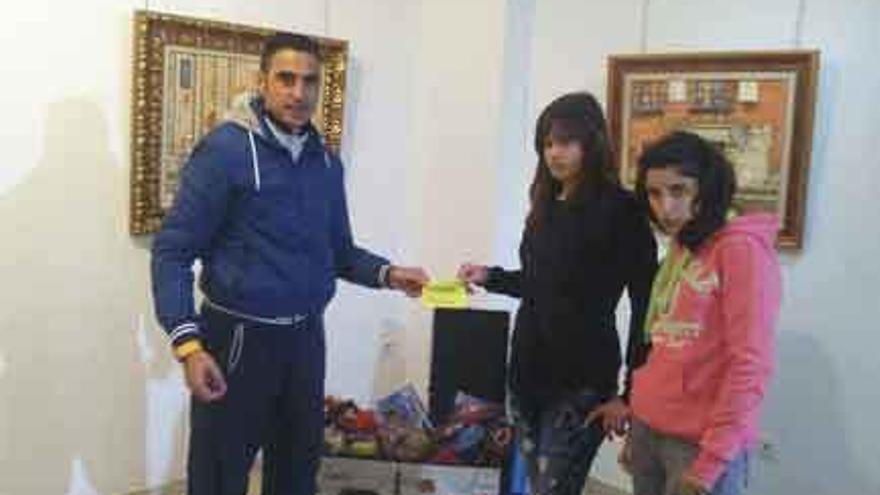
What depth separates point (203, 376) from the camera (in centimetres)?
192

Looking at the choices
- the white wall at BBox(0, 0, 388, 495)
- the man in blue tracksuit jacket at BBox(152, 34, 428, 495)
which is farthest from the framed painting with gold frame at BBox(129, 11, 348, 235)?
the man in blue tracksuit jacket at BBox(152, 34, 428, 495)

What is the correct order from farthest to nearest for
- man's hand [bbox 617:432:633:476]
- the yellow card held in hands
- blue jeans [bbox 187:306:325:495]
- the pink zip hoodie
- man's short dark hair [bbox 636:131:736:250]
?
1. the yellow card held in hands
2. blue jeans [bbox 187:306:325:495]
3. man's hand [bbox 617:432:633:476]
4. man's short dark hair [bbox 636:131:736:250]
5. the pink zip hoodie

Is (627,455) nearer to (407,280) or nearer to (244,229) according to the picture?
(407,280)

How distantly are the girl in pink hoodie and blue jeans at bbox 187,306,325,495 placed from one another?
821mm

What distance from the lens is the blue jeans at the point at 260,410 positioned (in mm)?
2051

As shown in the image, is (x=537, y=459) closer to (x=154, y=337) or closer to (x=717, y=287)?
(x=717, y=287)

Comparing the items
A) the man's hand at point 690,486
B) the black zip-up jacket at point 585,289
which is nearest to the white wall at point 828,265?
the black zip-up jacket at point 585,289

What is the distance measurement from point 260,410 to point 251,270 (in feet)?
1.12

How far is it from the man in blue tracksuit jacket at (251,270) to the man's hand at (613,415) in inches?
27.9

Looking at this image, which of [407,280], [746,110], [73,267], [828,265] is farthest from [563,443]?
[73,267]

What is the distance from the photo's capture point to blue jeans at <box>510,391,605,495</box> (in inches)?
76.1

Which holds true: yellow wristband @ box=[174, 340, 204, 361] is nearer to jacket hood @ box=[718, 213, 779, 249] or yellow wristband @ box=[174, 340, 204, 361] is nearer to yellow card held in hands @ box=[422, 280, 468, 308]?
yellow card held in hands @ box=[422, 280, 468, 308]

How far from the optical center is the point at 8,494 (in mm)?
2674

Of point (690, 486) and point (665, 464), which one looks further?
point (665, 464)
